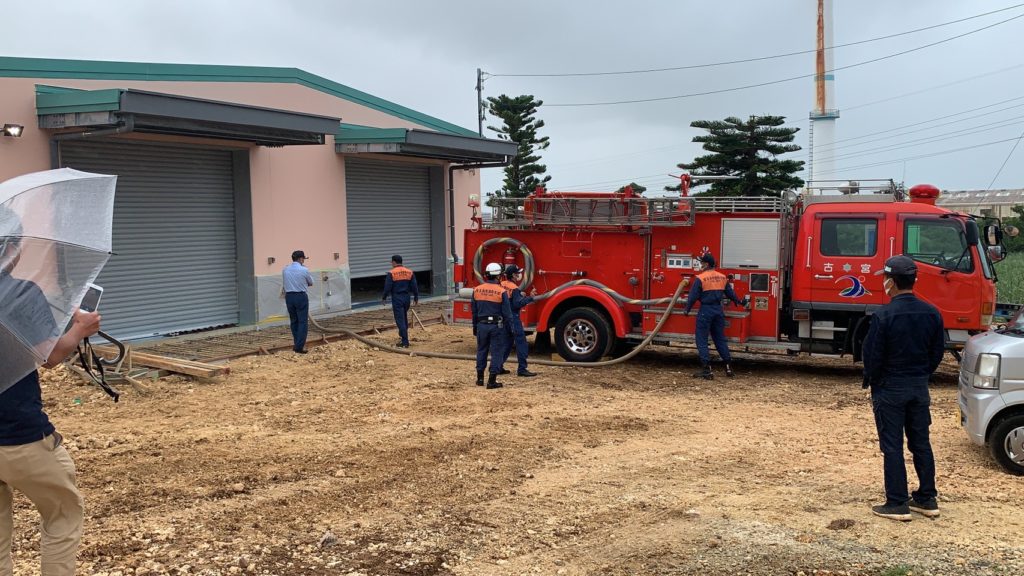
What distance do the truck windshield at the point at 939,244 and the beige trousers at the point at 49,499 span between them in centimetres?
969

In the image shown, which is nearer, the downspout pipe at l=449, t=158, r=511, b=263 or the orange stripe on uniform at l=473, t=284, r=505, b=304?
the orange stripe on uniform at l=473, t=284, r=505, b=304

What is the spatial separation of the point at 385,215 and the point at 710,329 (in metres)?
10.4

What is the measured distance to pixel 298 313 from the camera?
13023mm

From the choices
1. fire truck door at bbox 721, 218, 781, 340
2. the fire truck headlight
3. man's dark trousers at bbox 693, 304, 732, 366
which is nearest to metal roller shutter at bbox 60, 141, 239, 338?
man's dark trousers at bbox 693, 304, 732, 366

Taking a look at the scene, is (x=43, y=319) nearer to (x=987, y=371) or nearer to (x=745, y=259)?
(x=987, y=371)

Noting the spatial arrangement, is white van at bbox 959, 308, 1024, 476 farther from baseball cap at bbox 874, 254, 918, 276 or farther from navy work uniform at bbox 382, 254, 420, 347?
navy work uniform at bbox 382, 254, 420, 347

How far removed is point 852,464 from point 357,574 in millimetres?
4285

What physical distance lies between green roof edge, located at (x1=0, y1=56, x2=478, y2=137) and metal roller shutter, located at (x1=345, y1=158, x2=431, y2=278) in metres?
1.46

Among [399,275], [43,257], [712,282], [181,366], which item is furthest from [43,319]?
[399,275]

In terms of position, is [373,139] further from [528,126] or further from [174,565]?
[528,126]

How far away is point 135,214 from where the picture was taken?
1370 cm

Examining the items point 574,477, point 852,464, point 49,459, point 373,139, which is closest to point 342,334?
point 373,139

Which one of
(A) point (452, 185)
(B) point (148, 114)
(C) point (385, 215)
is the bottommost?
(C) point (385, 215)

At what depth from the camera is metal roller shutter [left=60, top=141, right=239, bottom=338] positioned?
13438 millimetres
